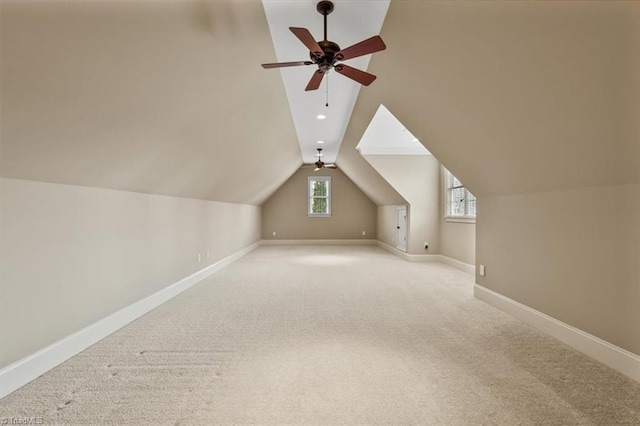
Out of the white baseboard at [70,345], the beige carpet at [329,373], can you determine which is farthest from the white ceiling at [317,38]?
the white baseboard at [70,345]

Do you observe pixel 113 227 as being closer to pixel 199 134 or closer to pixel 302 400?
pixel 199 134

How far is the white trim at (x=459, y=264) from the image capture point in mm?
5265

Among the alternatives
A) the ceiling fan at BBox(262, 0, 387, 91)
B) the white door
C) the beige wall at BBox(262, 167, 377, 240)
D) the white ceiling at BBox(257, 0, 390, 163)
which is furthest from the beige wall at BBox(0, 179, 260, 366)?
the beige wall at BBox(262, 167, 377, 240)

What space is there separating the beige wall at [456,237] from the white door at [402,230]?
86cm

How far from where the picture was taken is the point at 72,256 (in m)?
2.33

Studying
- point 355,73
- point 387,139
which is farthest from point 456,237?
point 355,73

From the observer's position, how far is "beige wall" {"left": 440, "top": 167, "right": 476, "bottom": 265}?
17.4ft

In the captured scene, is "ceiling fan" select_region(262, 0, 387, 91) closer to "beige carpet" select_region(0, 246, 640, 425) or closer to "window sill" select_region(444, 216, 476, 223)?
"beige carpet" select_region(0, 246, 640, 425)

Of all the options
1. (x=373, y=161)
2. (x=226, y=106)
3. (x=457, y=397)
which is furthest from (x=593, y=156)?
(x=373, y=161)

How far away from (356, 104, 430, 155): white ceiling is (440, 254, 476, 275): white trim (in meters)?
2.32

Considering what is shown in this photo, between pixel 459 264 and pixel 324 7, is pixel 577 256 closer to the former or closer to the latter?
pixel 324 7

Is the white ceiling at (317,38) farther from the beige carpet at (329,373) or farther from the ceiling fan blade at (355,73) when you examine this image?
the beige carpet at (329,373)

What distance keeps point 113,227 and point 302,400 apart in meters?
2.35

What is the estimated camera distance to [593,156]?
2016mm
